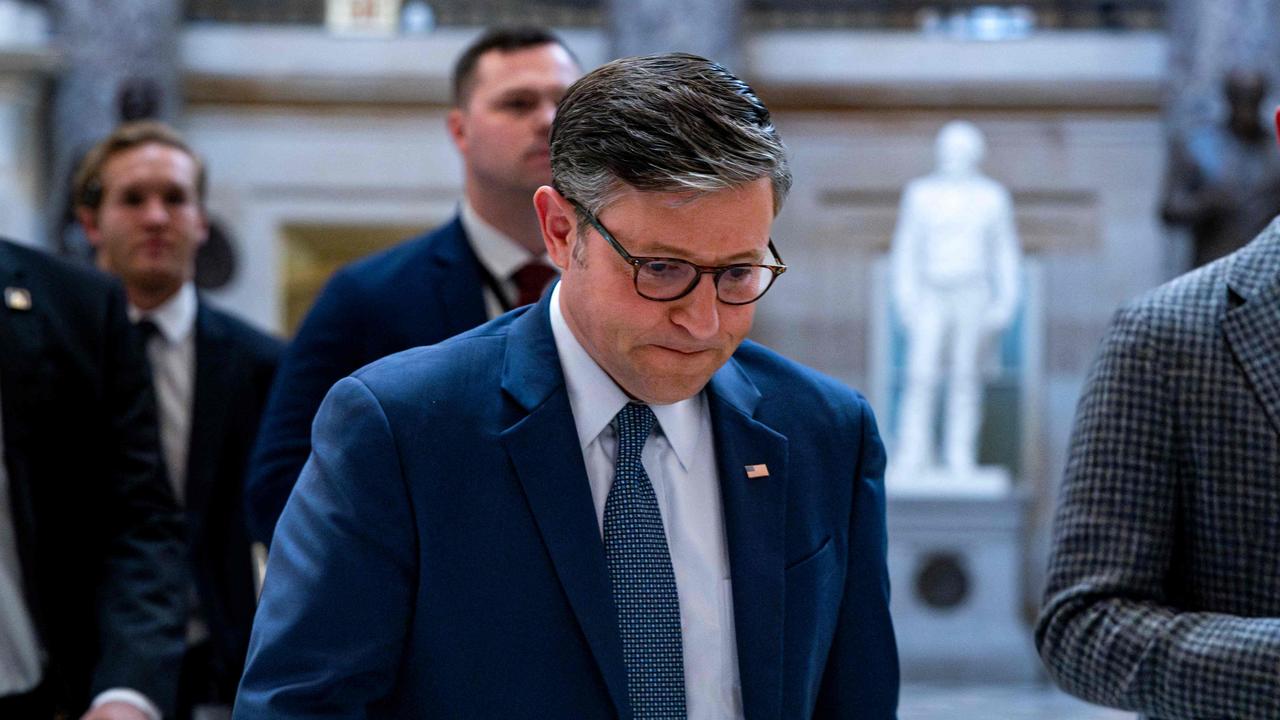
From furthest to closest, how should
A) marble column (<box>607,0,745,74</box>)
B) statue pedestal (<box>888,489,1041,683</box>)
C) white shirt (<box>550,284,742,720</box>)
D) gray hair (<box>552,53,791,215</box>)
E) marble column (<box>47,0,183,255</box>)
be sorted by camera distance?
1. marble column (<box>607,0,745,74</box>)
2. marble column (<box>47,0,183,255</box>)
3. statue pedestal (<box>888,489,1041,683</box>)
4. white shirt (<box>550,284,742,720</box>)
5. gray hair (<box>552,53,791,215</box>)

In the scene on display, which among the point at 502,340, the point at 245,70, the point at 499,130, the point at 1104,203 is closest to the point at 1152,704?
the point at 502,340

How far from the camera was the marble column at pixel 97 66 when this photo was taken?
44.6ft

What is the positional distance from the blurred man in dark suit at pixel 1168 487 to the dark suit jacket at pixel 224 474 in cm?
215

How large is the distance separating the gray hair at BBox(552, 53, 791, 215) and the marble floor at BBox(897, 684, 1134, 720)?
6.90 m

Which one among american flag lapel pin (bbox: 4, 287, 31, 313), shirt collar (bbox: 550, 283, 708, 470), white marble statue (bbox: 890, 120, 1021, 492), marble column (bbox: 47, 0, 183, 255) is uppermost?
shirt collar (bbox: 550, 283, 708, 470)

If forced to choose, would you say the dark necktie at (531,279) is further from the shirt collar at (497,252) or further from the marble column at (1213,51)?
the marble column at (1213,51)

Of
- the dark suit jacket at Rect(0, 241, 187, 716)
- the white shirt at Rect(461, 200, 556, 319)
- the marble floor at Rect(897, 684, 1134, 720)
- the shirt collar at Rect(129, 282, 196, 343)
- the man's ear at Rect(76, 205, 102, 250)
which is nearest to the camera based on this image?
the dark suit jacket at Rect(0, 241, 187, 716)

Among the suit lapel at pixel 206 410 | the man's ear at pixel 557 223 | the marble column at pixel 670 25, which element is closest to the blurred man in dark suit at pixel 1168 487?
the man's ear at pixel 557 223

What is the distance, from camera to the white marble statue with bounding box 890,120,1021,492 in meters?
11.1

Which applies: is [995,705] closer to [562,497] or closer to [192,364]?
[192,364]

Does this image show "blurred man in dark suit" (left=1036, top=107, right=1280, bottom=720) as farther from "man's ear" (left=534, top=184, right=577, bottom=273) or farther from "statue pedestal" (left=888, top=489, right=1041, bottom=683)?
"statue pedestal" (left=888, top=489, right=1041, bottom=683)

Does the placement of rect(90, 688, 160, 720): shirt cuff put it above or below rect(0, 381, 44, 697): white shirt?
below

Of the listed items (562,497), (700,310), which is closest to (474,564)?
(562,497)

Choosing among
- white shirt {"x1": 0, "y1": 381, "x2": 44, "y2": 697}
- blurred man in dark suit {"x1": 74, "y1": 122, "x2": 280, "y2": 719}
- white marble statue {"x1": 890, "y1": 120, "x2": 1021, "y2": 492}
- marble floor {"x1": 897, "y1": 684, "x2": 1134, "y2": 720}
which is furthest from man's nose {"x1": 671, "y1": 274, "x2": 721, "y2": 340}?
white marble statue {"x1": 890, "y1": 120, "x2": 1021, "y2": 492}
